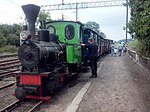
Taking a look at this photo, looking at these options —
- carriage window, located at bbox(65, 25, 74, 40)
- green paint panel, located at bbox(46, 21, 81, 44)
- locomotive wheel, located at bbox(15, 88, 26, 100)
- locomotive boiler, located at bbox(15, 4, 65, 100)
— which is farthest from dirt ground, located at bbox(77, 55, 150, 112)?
carriage window, located at bbox(65, 25, 74, 40)

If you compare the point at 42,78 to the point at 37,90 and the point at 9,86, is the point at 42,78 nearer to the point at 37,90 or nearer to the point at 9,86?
the point at 37,90

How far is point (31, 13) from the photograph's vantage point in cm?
882

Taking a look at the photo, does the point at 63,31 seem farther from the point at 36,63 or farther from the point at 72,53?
the point at 36,63

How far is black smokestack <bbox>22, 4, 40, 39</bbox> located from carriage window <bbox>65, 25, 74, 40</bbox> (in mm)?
2717

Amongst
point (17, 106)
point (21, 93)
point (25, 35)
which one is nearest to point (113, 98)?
point (21, 93)

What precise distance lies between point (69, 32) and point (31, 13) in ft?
10.3

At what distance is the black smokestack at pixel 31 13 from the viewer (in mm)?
8706

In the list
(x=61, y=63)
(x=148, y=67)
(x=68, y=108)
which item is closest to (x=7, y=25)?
(x=148, y=67)

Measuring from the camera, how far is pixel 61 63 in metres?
10.3

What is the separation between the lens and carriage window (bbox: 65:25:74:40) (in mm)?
11625

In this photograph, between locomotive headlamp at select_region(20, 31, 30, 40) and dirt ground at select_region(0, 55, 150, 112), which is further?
locomotive headlamp at select_region(20, 31, 30, 40)

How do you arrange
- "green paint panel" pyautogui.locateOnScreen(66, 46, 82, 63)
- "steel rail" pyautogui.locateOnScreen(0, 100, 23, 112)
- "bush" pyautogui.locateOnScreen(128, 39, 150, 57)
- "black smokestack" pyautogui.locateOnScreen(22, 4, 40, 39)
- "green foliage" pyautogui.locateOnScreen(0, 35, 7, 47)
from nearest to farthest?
1. "steel rail" pyautogui.locateOnScreen(0, 100, 23, 112)
2. "black smokestack" pyautogui.locateOnScreen(22, 4, 40, 39)
3. "green paint panel" pyautogui.locateOnScreen(66, 46, 82, 63)
4. "bush" pyautogui.locateOnScreen(128, 39, 150, 57)
5. "green foliage" pyautogui.locateOnScreen(0, 35, 7, 47)

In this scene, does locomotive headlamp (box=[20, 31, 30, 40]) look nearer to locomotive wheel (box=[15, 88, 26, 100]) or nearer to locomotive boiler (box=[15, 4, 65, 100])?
locomotive boiler (box=[15, 4, 65, 100])

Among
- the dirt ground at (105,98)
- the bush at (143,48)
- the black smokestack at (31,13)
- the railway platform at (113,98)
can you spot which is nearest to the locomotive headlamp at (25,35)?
the black smokestack at (31,13)
